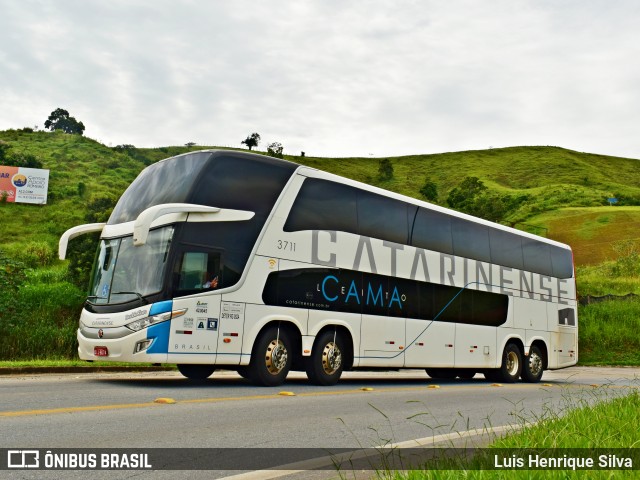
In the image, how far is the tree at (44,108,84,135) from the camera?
134125 mm

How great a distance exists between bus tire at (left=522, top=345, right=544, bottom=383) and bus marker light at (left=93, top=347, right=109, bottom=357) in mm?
12826

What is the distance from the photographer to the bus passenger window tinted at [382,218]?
49.4 ft

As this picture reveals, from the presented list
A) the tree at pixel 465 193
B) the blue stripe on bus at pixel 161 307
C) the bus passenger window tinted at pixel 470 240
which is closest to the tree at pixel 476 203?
the tree at pixel 465 193

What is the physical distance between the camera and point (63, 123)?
13525 cm

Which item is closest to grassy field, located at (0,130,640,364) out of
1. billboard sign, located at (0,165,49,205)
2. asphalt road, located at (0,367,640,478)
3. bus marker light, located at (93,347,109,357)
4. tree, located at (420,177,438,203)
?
billboard sign, located at (0,165,49,205)

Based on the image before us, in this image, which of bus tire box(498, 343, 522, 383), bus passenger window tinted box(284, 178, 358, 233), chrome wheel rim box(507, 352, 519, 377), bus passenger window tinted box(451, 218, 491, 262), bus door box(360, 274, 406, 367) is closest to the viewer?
bus passenger window tinted box(284, 178, 358, 233)

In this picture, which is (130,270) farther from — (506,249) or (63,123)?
(63,123)

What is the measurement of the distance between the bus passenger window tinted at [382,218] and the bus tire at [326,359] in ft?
8.01

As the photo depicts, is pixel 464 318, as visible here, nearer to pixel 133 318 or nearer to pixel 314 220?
pixel 314 220

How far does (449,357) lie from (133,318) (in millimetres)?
8628

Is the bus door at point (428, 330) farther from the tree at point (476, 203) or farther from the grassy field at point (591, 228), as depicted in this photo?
the tree at point (476, 203)

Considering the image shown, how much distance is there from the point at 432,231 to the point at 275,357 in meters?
6.00

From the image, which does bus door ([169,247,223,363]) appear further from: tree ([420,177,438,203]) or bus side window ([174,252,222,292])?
tree ([420,177,438,203])

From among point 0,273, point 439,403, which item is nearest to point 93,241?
point 0,273
